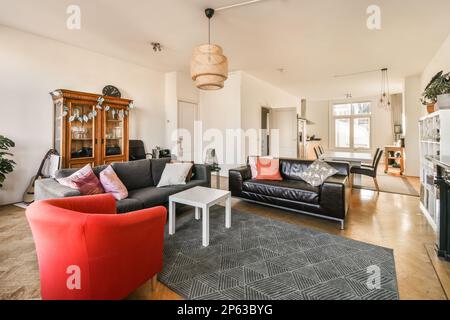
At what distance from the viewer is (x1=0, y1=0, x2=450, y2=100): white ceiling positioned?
292 cm

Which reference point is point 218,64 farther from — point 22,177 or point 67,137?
point 22,177

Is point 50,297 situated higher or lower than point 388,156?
lower

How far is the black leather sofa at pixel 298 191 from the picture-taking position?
2.80m

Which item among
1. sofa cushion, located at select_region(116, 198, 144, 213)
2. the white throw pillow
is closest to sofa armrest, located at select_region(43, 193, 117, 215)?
sofa cushion, located at select_region(116, 198, 144, 213)

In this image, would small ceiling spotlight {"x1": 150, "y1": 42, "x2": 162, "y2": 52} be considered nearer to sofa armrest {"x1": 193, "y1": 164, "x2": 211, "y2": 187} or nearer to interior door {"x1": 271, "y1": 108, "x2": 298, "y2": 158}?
sofa armrest {"x1": 193, "y1": 164, "x2": 211, "y2": 187}

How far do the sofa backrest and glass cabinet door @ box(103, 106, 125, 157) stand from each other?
10.9 feet

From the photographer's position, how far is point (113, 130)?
4578 millimetres

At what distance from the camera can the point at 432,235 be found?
2.58 metres

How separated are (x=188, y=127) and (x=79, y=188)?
406 cm

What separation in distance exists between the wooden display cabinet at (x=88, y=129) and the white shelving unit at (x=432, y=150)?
198 inches

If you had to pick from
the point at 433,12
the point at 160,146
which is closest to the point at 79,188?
the point at 160,146

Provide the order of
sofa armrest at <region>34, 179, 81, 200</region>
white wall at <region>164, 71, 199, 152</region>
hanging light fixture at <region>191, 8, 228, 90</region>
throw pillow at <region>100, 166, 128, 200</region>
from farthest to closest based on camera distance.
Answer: white wall at <region>164, 71, 199, 152</region>, throw pillow at <region>100, 166, 128, 200</region>, hanging light fixture at <region>191, 8, 228, 90</region>, sofa armrest at <region>34, 179, 81, 200</region>

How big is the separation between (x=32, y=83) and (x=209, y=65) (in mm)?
3337

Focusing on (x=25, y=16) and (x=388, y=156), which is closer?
(x=25, y=16)
